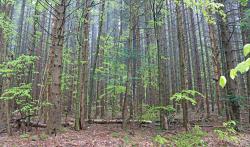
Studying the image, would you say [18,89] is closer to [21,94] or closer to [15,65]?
[21,94]

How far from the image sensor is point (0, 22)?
36.1ft

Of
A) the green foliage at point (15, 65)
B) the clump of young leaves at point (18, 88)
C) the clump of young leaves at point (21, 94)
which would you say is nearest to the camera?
the clump of young leaves at point (21, 94)

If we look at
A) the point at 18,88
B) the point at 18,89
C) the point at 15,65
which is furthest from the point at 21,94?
the point at 15,65

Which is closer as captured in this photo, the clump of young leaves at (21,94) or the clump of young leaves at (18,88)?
the clump of young leaves at (21,94)

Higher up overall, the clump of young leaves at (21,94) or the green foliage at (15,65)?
the green foliage at (15,65)

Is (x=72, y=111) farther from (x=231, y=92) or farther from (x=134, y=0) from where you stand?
(x=231, y=92)

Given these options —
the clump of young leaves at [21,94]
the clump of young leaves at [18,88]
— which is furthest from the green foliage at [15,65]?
the clump of young leaves at [21,94]

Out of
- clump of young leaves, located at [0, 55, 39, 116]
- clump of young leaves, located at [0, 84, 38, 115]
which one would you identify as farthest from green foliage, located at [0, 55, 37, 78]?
clump of young leaves, located at [0, 84, 38, 115]

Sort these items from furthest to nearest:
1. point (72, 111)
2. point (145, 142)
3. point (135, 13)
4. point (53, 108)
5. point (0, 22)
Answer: point (72, 111) → point (135, 13) → point (0, 22) → point (145, 142) → point (53, 108)

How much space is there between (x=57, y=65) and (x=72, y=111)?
17.0 metres

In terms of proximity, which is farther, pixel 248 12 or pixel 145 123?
pixel 145 123

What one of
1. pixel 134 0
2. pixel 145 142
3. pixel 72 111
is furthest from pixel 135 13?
pixel 72 111

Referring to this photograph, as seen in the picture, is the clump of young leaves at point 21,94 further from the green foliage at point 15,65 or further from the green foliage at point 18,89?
the green foliage at point 15,65

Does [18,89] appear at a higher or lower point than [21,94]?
higher
